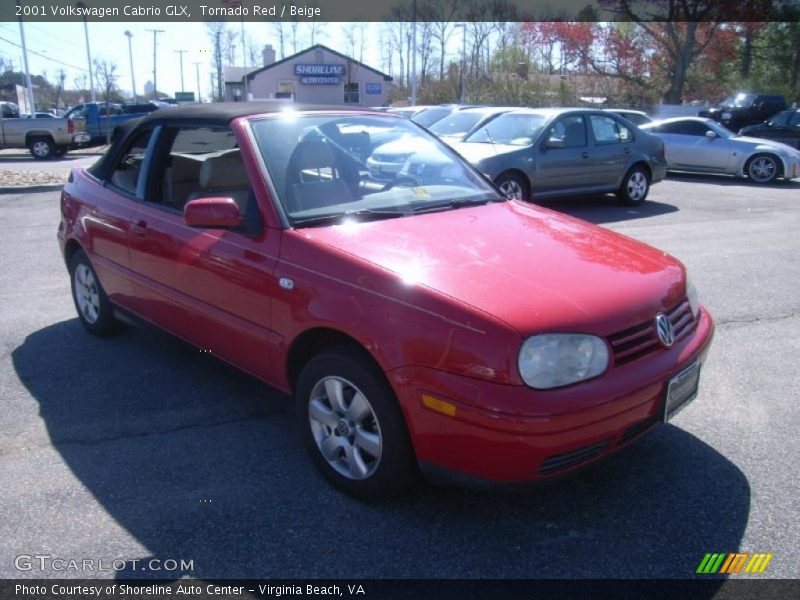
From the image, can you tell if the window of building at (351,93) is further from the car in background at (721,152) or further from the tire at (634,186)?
the tire at (634,186)

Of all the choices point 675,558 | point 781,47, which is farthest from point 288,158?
point 781,47

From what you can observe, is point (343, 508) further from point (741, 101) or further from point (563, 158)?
point (741, 101)

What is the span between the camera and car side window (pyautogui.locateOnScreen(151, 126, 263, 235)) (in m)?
3.58

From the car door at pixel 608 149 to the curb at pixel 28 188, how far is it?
10359 mm

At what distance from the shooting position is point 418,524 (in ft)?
9.47

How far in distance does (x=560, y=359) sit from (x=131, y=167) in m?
3.46

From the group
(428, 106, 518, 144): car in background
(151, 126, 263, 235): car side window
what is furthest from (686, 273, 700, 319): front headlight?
(428, 106, 518, 144): car in background

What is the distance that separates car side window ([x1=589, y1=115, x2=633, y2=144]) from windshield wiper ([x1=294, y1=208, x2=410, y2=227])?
8.36 meters

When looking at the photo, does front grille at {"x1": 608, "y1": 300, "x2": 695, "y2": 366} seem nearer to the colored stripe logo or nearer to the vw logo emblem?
the vw logo emblem

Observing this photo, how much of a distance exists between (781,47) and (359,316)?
139 feet

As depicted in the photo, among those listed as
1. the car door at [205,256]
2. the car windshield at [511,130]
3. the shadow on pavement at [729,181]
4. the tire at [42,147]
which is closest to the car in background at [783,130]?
the shadow on pavement at [729,181]

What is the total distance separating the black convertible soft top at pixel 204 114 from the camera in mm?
3859

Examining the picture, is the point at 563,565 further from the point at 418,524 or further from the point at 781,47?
the point at 781,47

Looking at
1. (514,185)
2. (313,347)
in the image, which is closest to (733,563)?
(313,347)
